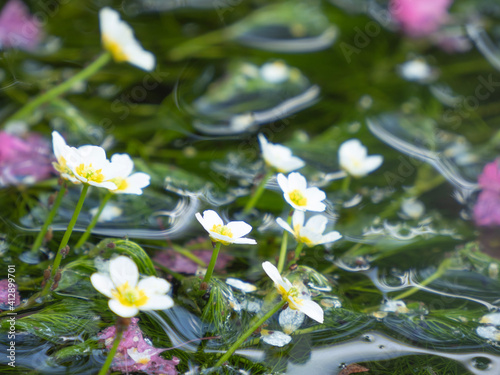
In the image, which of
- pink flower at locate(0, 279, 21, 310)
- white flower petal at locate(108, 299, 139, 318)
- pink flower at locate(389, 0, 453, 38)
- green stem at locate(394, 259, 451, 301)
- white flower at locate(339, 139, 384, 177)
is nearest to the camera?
white flower petal at locate(108, 299, 139, 318)

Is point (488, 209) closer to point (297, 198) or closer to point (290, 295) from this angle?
point (297, 198)

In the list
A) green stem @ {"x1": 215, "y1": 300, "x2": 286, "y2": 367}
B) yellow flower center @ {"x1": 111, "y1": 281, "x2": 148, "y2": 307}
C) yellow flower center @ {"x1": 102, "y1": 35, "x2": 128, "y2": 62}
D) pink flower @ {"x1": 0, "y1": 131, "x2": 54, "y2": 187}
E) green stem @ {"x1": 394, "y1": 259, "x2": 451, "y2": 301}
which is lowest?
green stem @ {"x1": 394, "y1": 259, "x2": 451, "y2": 301}

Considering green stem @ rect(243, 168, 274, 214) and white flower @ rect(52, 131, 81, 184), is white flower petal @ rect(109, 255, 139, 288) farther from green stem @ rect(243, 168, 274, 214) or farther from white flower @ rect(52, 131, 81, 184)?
green stem @ rect(243, 168, 274, 214)

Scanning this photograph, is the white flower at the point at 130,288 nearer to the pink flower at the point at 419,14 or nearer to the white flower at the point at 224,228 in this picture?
the white flower at the point at 224,228

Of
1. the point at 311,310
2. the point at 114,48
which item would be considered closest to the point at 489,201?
the point at 311,310

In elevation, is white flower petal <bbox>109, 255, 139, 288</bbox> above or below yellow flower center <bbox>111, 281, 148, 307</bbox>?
above

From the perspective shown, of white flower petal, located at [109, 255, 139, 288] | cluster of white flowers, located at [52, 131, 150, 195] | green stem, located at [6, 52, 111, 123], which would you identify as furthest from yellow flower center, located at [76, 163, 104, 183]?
green stem, located at [6, 52, 111, 123]

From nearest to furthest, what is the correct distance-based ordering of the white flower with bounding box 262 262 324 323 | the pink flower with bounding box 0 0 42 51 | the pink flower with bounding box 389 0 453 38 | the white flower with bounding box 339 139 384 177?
1. the white flower with bounding box 262 262 324 323
2. the white flower with bounding box 339 139 384 177
3. the pink flower with bounding box 0 0 42 51
4. the pink flower with bounding box 389 0 453 38

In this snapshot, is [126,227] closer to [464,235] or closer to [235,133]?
[235,133]
